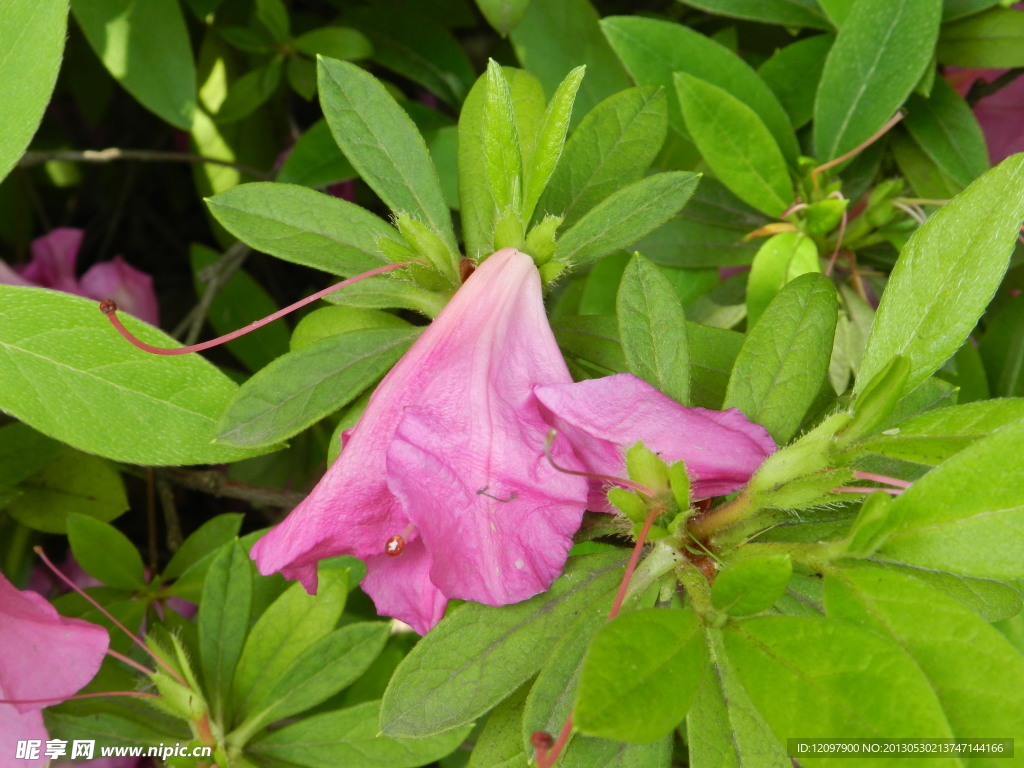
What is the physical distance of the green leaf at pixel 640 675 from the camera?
1.68 feet

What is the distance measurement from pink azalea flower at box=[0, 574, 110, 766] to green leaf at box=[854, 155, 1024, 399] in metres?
0.82

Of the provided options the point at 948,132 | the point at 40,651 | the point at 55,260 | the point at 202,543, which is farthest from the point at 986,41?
the point at 55,260

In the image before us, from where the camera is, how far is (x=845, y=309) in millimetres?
1172

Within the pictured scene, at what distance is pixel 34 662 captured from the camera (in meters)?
0.91


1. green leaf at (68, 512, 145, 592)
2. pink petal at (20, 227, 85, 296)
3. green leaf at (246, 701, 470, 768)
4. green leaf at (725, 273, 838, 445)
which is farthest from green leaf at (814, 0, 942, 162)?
pink petal at (20, 227, 85, 296)

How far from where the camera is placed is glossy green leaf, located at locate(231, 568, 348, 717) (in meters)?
1.03

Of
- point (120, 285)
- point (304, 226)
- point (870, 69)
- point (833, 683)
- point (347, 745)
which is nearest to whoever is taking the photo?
point (833, 683)

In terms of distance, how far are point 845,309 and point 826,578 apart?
0.64 metres

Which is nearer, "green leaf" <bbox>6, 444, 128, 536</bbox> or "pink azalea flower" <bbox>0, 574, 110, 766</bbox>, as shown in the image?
"pink azalea flower" <bbox>0, 574, 110, 766</bbox>

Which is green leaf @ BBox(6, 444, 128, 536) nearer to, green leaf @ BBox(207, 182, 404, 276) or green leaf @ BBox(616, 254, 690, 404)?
green leaf @ BBox(207, 182, 404, 276)

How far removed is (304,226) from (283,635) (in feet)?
1.63

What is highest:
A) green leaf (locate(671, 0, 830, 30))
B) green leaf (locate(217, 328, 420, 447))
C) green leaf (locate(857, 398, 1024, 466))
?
green leaf (locate(671, 0, 830, 30))

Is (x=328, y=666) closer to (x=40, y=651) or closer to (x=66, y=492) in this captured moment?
(x=40, y=651)

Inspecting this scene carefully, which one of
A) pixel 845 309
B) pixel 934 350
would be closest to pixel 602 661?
pixel 934 350
